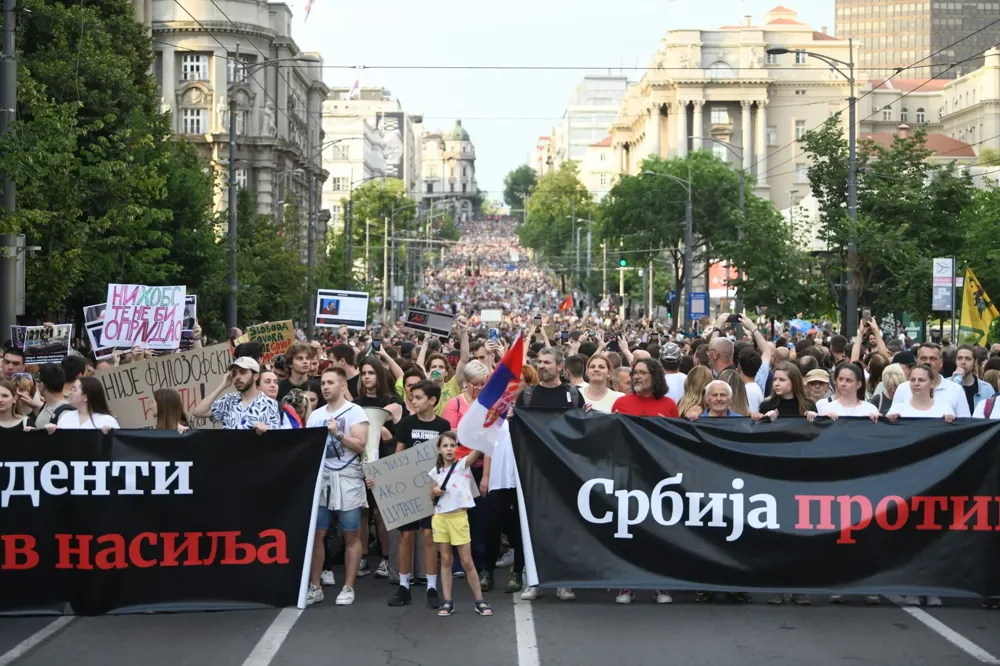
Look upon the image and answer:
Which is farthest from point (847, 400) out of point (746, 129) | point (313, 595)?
point (746, 129)

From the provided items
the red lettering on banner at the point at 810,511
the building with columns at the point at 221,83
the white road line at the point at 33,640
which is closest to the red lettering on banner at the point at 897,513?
the red lettering on banner at the point at 810,511

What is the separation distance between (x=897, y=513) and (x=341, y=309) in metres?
18.1

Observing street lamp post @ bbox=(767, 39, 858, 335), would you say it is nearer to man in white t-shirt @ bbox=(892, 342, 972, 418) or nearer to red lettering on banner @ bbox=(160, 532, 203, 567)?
man in white t-shirt @ bbox=(892, 342, 972, 418)

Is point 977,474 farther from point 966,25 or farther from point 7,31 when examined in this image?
point 966,25

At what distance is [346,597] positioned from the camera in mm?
10531

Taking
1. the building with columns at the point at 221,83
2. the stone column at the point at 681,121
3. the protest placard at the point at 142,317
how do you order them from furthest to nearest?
the stone column at the point at 681,121, the building with columns at the point at 221,83, the protest placard at the point at 142,317

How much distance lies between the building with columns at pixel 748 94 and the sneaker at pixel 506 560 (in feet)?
354

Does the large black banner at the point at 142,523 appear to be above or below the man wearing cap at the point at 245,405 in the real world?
below

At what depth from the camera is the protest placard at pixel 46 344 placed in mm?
16625

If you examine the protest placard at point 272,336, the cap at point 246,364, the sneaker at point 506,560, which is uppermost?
the protest placard at point 272,336

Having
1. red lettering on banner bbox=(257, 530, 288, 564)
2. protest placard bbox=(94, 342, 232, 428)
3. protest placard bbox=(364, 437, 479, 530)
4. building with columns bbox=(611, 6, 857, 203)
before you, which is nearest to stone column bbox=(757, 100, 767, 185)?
building with columns bbox=(611, 6, 857, 203)

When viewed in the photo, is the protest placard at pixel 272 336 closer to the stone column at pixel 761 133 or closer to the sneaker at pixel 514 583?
the sneaker at pixel 514 583

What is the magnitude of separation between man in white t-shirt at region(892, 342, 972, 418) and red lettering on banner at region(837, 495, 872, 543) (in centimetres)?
99

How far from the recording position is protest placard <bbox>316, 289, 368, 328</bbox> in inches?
1088
